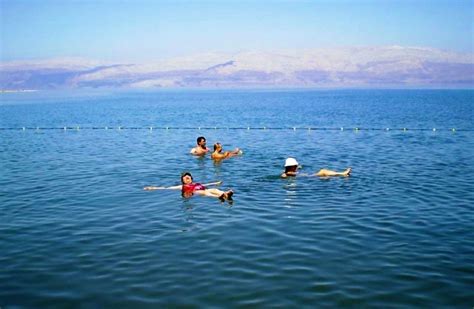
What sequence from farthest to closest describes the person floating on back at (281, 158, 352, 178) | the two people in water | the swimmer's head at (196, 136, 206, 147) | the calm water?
the swimmer's head at (196, 136, 206, 147), the two people in water, the person floating on back at (281, 158, 352, 178), the calm water

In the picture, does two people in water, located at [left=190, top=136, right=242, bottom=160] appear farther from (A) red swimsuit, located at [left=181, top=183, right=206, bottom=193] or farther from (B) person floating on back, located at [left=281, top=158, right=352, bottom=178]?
(A) red swimsuit, located at [left=181, top=183, right=206, bottom=193]

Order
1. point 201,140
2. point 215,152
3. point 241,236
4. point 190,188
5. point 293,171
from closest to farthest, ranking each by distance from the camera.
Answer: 1. point 241,236
2. point 190,188
3. point 293,171
4. point 215,152
5. point 201,140

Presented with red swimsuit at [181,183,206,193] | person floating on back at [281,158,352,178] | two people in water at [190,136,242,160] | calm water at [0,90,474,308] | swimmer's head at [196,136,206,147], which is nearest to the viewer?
calm water at [0,90,474,308]

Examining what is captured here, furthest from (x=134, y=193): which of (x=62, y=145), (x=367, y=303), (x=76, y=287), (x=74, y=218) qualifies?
(x=62, y=145)

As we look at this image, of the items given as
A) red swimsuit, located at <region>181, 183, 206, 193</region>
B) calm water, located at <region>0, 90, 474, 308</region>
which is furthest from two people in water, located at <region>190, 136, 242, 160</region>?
red swimsuit, located at <region>181, 183, 206, 193</region>

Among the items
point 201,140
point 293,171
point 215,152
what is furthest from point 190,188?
point 201,140

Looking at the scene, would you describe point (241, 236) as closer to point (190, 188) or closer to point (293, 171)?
point (190, 188)

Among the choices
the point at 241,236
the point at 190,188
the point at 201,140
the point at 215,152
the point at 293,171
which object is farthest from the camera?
the point at 201,140

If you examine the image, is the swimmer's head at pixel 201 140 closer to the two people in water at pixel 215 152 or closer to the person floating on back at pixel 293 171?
the two people in water at pixel 215 152

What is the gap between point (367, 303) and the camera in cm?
1125

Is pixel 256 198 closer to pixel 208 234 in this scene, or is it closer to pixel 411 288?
pixel 208 234

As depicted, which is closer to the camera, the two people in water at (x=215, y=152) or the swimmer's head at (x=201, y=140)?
the two people in water at (x=215, y=152)

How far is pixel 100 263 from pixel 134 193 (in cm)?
935

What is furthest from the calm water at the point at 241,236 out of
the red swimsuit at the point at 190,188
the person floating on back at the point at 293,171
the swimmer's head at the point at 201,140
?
the swimmer's head at the point at 201,140
